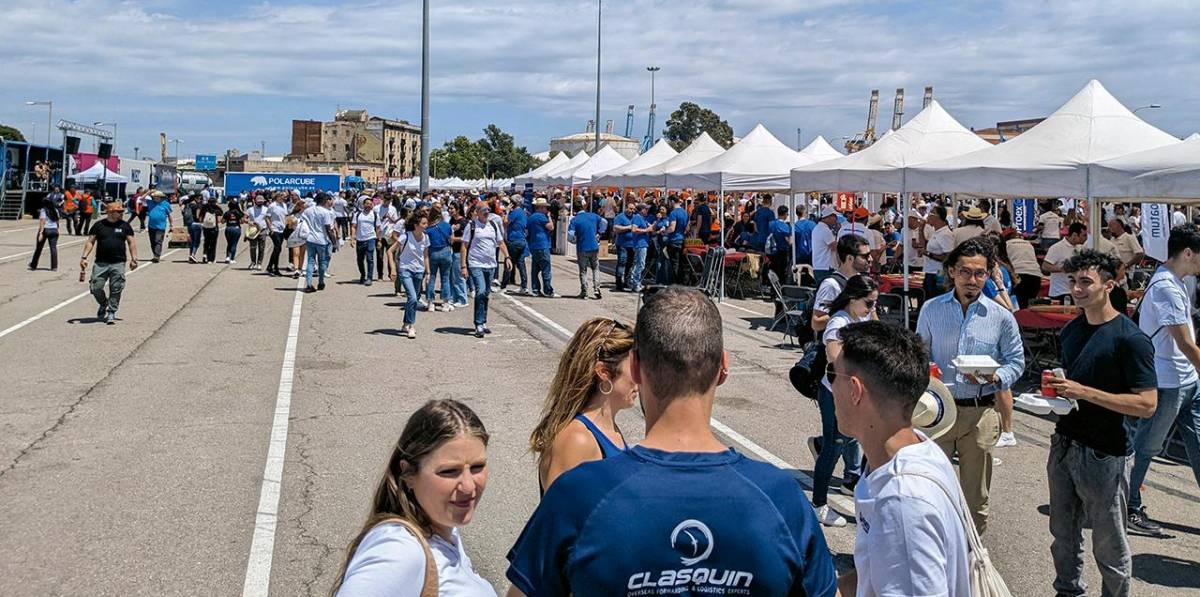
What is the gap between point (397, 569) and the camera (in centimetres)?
244

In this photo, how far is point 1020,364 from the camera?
5566 millimetres

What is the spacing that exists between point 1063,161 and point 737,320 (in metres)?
6.14

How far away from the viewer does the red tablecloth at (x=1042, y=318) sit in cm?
1098

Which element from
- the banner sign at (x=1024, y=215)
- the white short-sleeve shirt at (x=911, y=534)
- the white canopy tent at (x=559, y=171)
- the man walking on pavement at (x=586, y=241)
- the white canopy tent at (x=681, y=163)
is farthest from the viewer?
the white canopy tent at (x=559, y=171)

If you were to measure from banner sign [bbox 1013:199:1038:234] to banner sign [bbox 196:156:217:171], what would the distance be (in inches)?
4154

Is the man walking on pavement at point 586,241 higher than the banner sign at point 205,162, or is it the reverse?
the banner sign at point 205,162

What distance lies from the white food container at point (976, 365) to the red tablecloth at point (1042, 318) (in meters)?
6.41

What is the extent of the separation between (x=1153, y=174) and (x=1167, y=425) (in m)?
5.22

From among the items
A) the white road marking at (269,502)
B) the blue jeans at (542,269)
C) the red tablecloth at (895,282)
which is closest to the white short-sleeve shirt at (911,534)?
the white road marking at (269,502)

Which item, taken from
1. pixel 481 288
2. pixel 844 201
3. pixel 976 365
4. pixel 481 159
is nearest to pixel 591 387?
pixel 976 365

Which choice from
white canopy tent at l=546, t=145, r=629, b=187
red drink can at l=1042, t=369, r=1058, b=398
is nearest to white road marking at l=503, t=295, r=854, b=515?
red drink can at l=1042, t=369, r=1058, b=398

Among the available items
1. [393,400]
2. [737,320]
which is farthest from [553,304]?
[393,400]

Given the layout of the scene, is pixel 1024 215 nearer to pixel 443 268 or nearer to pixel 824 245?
pixel 824 245

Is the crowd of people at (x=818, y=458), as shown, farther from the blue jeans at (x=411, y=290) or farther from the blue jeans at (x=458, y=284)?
the blue jeans at (x=458, y=284)
